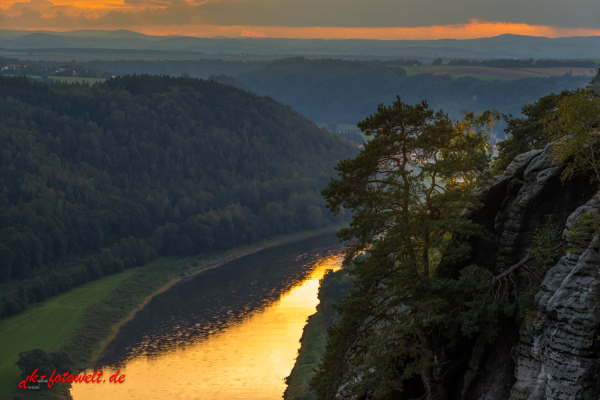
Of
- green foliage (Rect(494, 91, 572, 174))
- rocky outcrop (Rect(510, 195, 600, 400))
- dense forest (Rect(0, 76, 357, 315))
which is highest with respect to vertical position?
green foliage (Rect(494, 91, 572, 174))

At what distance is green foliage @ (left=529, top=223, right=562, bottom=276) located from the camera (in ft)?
75.2

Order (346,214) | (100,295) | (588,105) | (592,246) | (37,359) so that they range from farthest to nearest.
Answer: (346,214)
(100,295)
(37,359)
(588,105)
(592,246)

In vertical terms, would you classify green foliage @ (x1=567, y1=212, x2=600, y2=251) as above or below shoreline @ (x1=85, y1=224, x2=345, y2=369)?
above

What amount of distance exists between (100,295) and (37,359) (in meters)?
30.6

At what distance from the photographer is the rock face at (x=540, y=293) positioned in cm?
1958

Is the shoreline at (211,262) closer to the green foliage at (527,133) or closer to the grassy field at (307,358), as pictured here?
the grassy field at (307,358)

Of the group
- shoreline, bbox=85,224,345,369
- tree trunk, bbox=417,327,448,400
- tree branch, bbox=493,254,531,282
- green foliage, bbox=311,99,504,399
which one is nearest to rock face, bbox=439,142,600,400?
tree trunk, bbox=417,327,448,400

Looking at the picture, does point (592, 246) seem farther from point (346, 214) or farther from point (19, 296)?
point (346, 214)

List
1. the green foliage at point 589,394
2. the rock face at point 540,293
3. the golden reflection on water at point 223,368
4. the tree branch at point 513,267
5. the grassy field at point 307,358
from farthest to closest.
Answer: the golden reflection on water at point 223,368, the grassy field at point 307,358, the tree branch at point 513,267, the rock face at point 540,293, the green foliage at point 589,394

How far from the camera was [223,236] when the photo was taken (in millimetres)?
139625

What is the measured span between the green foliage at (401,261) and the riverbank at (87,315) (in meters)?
54.0

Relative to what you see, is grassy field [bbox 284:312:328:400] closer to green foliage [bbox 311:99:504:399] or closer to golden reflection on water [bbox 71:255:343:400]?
golden reflection on water [bbox 71:255:343:400]

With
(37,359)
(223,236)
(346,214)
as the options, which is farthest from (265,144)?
(37,359)

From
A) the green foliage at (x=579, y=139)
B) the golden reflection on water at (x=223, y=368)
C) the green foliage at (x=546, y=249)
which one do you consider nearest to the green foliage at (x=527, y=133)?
the green foliage at (x=579, y=139)
